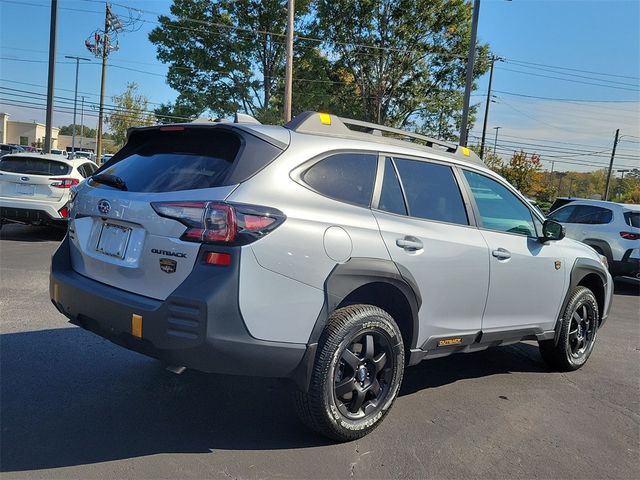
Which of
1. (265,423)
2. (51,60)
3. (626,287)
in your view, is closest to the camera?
(265,423)

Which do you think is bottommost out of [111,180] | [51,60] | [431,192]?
[111,180]

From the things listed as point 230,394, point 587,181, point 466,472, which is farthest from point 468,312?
point 587,181

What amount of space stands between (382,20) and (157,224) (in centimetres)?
2604

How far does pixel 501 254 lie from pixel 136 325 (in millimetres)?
2659

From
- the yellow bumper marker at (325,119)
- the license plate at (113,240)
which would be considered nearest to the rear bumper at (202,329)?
the license plate at (113,240)

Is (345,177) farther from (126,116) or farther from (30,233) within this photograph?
(126,116)

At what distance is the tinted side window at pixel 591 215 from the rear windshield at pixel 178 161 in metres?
9.56

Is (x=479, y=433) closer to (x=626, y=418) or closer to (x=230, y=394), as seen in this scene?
(x=626, y=418)

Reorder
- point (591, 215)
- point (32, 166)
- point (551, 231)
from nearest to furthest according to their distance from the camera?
point (551, 231), point (32, 166), point (591, 215)

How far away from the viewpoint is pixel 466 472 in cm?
305

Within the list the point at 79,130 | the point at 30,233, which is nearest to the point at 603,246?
the point at 30,233

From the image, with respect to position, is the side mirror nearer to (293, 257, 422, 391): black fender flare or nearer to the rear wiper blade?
(293, 257, 422, 391): black fender flare

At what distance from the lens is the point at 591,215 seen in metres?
10.9

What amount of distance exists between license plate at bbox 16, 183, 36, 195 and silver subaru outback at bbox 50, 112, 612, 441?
7.30 meters
